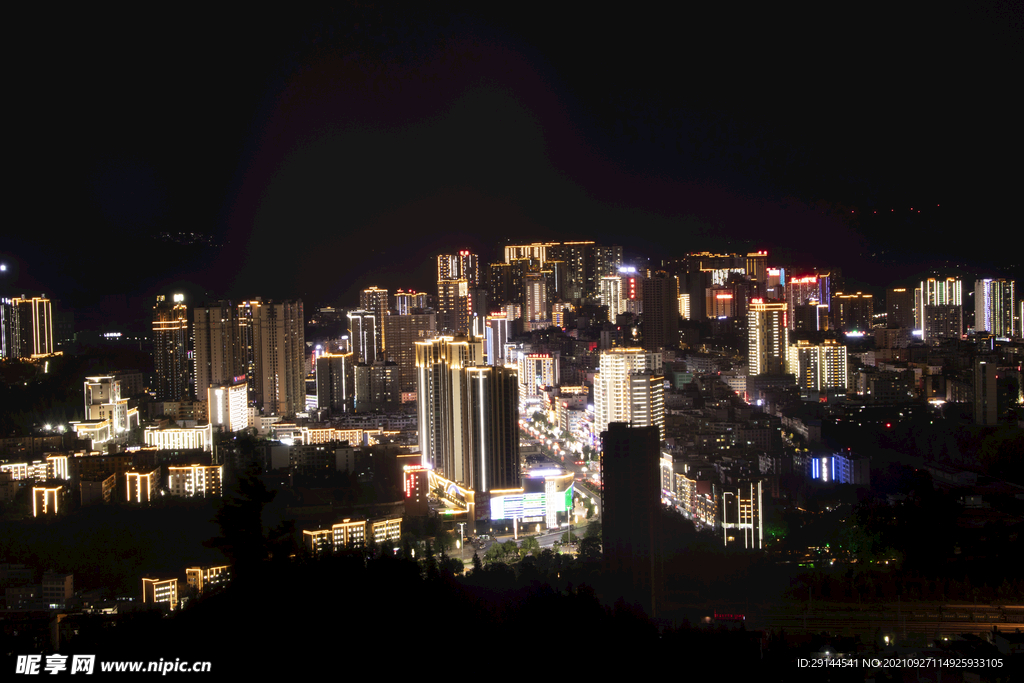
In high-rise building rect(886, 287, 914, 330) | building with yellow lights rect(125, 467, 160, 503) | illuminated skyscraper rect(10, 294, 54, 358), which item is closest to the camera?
building with yellow lights rect(125, 467, 160, 503)

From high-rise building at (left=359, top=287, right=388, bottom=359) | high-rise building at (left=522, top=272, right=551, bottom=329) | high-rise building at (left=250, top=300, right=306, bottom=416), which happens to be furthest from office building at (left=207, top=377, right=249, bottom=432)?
high-rise building at (left=522, top=272, right=551, bottom=329)

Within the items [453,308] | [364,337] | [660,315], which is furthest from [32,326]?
[660,315]

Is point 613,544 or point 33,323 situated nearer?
point 613,544

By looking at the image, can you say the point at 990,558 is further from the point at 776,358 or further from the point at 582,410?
the point at 776,358

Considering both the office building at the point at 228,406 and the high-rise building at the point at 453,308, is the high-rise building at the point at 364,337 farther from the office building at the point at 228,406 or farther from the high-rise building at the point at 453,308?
the office building at the point at 228,406

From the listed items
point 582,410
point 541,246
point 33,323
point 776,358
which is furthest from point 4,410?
point 776,358

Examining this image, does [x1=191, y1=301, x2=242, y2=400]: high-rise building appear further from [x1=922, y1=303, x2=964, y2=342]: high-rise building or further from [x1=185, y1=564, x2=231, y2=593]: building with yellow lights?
[x1=922, y1=303, x2=964, y2=342]: high-rise building
